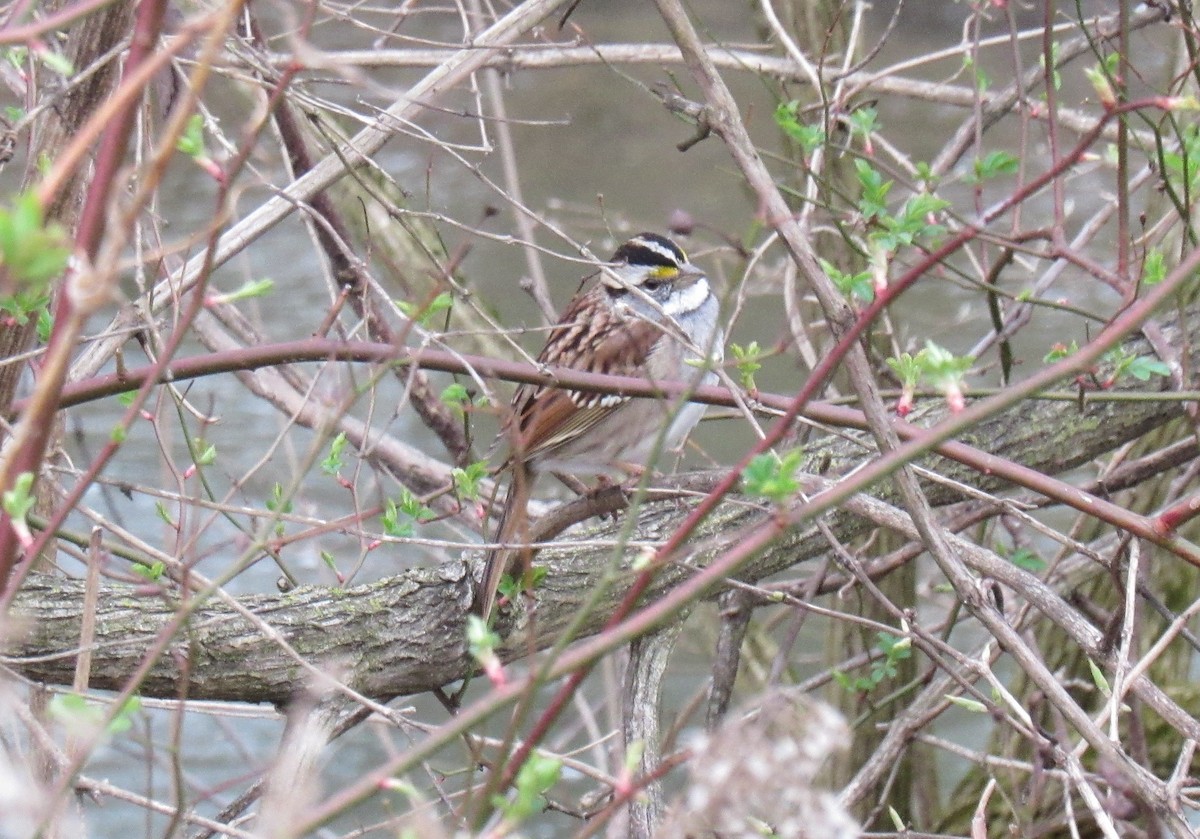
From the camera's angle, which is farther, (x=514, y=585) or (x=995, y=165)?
(x=514, y=585)

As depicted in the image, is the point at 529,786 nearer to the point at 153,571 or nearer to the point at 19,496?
the point at 19,496

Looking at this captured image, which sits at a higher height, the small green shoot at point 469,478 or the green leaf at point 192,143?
the green leaf at point 192,143

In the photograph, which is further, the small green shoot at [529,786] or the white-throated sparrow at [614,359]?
the white-throated sparrow at [614,359]

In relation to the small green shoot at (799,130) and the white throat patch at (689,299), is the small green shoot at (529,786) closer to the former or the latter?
the small green shoot at (799,130)

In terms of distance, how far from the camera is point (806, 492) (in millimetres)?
2861

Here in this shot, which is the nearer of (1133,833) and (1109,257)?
(1133,833)

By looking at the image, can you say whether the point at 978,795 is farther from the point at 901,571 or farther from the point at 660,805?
the point at 660,805

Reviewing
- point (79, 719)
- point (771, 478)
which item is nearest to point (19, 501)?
point (79, 719)

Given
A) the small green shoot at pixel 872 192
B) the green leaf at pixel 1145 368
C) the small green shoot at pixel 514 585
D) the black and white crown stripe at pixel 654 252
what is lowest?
the small green shoot at pixel 514 585

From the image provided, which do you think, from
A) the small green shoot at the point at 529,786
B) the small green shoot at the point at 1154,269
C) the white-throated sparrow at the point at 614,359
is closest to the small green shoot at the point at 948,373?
the small green shoot at the point at 529,786

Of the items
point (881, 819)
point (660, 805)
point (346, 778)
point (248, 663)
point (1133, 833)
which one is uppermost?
point (248, 663)

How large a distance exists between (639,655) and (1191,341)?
4.99 feet

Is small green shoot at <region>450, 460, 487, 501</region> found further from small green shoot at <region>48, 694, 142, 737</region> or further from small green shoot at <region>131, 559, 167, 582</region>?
small green shoot at <region>48, 694, 142, 737</region>

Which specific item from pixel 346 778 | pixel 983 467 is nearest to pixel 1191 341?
pixel 983 467
